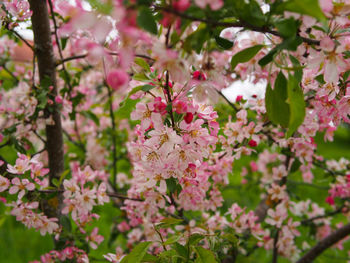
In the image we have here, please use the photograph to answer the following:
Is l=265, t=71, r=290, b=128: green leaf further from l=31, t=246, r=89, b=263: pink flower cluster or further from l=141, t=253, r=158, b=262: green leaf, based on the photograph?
l=31, t=246, r=89, b=263: pink flower cluster

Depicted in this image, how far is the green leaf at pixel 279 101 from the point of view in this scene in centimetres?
77

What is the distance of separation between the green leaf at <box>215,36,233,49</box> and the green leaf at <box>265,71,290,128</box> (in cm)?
15

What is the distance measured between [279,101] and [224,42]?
21cm

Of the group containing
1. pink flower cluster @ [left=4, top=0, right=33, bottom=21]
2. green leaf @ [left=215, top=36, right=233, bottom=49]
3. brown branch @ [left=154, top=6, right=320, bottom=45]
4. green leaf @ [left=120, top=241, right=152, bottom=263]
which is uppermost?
pink flower cluster @ [left=4, top=0, right=33, bottom=21]

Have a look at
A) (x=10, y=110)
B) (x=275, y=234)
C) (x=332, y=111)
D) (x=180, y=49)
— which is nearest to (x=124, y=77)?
(x=180, y=49)

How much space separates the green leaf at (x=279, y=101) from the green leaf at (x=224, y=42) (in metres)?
0.15

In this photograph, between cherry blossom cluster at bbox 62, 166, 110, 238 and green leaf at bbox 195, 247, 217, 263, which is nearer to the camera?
green leaf at bbox 195, 247, 217, 263

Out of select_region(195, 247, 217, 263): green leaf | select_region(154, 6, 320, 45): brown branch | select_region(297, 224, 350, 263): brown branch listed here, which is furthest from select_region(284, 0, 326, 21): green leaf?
select_region(297, 224, 350, 263): brown branch

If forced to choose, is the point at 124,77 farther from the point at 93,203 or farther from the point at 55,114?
the point at 55,114

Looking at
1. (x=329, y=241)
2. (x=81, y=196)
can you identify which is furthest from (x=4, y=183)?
(x=329, y=241)

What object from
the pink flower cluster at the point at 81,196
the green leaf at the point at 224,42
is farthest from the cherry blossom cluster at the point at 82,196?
the green leaf at the point at 224,42

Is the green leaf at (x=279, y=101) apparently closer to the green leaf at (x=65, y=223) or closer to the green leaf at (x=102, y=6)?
the green leaf at (x=102, y=6)

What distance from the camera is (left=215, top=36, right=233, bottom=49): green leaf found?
0.83 meters

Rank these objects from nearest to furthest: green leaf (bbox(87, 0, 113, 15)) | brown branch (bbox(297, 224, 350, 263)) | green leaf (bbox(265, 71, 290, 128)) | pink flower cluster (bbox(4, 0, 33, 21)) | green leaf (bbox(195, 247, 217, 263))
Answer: green leaf (bbox(87, 0, 113, 15))
green leaf (bbox(265, 71, 290, 128))
green leaf (bbox(195, 247, 217, 263))
pink flower cluster (bbox(4, 0, 33, 21))
brown branch (bbox(297, 224, 350, 263))
